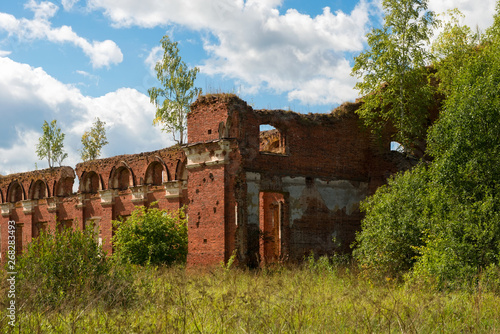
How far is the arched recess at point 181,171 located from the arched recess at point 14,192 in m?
15.0

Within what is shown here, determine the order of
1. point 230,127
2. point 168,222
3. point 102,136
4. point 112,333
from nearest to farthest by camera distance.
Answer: point 112,333 < point 230,127 < point 168,222 < point 102,136

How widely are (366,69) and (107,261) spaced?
553 inches

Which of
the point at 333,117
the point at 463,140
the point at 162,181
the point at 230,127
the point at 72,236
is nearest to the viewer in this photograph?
the point at 72,236

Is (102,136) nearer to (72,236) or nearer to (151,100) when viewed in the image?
(151,100)

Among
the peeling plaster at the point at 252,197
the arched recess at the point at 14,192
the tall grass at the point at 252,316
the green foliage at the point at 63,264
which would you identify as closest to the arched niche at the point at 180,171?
the peeling plaster at the point at 252,197

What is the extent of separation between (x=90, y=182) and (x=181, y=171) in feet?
26.3

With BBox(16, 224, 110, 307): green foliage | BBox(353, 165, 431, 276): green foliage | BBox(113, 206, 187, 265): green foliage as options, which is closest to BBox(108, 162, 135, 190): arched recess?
BBox(113, 206, 187, 265): green foliage

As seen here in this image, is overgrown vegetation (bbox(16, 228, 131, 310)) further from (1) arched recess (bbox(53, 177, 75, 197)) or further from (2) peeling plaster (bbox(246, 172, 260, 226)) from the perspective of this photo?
(1) arched recess (bbox(53, 177, 75, 197))

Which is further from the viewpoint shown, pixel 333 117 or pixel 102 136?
pixel 102 136

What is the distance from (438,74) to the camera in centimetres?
2009

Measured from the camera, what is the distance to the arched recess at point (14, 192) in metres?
32.7

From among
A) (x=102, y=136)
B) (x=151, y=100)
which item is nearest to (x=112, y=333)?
(x=151, y=100)

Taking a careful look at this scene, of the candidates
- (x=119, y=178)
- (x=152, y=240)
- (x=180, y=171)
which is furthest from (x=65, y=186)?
(x=152, y=240)

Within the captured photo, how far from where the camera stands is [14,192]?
3297cm
